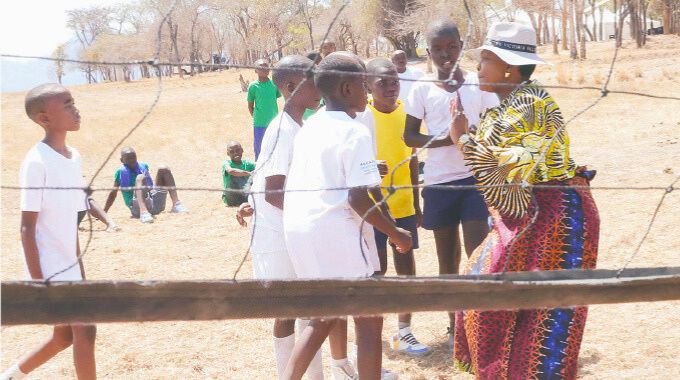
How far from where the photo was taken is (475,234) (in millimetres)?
3721

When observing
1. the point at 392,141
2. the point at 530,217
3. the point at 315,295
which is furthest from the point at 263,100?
the point at 315,295

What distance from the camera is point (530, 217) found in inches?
104

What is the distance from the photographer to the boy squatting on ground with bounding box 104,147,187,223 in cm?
812

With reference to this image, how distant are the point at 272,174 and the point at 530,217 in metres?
0.96

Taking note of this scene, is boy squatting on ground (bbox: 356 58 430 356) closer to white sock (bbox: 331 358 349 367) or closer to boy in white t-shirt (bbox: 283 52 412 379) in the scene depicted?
white sock (bbox: 331 358 349 367)

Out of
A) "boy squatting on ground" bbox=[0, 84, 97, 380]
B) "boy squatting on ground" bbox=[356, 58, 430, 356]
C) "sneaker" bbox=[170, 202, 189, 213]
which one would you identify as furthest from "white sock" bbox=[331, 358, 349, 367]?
"sneaker" bbox=[170, 202, 189, 213]

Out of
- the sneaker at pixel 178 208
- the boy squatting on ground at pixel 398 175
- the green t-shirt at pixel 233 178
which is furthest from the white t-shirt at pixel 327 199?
the sneaker at pixel 178 208

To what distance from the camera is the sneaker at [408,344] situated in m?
3.93

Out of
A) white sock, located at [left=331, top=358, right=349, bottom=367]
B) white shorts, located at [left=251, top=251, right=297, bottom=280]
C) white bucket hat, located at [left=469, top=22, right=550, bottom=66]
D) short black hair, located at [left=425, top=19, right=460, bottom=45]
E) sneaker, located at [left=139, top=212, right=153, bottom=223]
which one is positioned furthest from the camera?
sneaker, located at [left=139, top=212, right=153, bottom=223]

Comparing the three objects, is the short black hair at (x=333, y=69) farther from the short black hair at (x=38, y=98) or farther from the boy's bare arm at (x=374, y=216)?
the short black hair at (x=38, y=98)

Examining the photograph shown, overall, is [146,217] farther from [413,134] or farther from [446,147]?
[446,147]

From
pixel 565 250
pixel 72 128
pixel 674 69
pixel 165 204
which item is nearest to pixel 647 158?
pixel 165 204

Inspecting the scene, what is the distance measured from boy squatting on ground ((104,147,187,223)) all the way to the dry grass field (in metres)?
0.16

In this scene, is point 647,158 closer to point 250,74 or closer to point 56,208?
point 56,208
